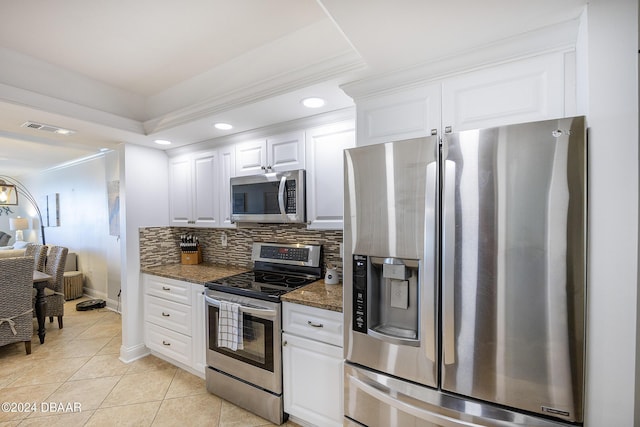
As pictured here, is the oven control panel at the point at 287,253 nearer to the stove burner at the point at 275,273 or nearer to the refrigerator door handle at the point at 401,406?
the stove burner at the point at 275,273

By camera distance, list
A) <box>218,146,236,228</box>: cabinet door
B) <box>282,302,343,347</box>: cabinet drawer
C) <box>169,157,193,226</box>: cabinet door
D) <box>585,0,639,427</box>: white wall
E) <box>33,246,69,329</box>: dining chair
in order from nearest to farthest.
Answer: <box>585,0,639,427</box>: white wall < <box>282,302,343,347</box>: cabinet drawer < <box>218,146,236,228</box>: cabinet door < <box>169,157,193,226</box>: cabinet door < <box>33,246,69,329</box>: dining chair

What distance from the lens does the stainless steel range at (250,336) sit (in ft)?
6.55

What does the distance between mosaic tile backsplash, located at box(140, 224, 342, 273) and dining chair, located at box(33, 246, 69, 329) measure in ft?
5.39

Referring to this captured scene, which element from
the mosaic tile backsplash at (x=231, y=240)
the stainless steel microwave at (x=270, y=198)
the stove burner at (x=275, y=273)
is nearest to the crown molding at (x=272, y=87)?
the stainless steel microwave at (x=270, y=198)

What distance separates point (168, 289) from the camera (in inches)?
108

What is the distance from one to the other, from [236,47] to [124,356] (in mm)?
3083

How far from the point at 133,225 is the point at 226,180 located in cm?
110

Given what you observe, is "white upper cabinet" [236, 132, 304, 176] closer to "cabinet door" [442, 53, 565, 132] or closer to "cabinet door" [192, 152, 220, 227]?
"cabinet door" [192, 152, 220, 227]

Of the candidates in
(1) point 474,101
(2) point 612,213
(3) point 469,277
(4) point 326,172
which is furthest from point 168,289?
(2) point 612,213

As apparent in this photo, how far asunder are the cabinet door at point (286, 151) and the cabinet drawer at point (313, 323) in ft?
3.59

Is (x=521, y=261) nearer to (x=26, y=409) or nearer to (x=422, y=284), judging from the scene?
(x=422, y=284)

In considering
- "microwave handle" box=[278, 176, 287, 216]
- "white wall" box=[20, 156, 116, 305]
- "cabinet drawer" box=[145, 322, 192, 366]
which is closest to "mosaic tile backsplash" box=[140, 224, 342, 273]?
"microwave handle" box=[278, 176, 287, 216]

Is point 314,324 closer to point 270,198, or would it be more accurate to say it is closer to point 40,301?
point 270,198

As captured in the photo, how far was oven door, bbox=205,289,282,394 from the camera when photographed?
6.51ft
